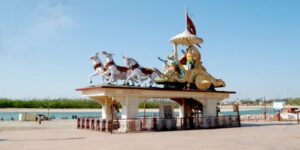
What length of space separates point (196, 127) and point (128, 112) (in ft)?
20.2

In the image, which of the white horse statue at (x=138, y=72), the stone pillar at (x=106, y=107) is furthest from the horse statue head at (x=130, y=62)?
the stone pillar at (x=106, y=107)

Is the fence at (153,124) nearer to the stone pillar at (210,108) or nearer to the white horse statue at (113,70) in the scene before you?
the stone pillar at (210,108)

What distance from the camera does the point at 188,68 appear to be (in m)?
26.1

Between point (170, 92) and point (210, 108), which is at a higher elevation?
point (170, 92)

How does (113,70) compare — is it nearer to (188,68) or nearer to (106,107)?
(106,107)

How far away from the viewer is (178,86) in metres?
25.4

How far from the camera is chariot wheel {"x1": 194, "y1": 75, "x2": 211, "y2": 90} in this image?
2592 cm

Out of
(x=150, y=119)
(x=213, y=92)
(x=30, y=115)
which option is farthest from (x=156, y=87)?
(x=30, y=115)

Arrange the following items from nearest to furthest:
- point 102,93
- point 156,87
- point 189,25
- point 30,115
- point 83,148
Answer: point 83,148 < point 102,93 < point 156,87 < point 189,25 < point 30,115

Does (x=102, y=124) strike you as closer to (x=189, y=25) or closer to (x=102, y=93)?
(x=102, y=93)

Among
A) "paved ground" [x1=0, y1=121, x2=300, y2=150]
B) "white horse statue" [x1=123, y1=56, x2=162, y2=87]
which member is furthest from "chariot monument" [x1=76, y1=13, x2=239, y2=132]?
"paved ground" [x1=0, y1=121, x2=300, y2=150]

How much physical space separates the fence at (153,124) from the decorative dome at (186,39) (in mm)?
6155

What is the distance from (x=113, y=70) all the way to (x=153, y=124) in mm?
4757

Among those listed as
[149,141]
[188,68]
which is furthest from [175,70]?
[149,141]
